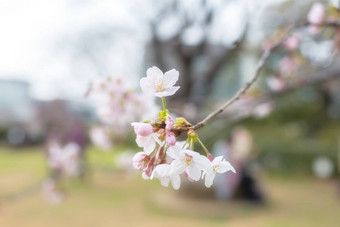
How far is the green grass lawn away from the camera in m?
4.39

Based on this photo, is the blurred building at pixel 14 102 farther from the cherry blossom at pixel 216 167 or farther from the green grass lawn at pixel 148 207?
the cherry blossom at pixel 216 167

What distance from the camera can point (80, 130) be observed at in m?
6.84

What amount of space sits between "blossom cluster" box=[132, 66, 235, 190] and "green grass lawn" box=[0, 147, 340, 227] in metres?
2.74

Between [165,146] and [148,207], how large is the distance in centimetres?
460

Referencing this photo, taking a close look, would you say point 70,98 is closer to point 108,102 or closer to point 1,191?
point 1,191

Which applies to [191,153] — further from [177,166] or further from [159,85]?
[159,85]

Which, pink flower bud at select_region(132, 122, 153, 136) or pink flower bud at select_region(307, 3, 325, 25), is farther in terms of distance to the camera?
pink flower bud at select_region(307, 3, 325, 25)

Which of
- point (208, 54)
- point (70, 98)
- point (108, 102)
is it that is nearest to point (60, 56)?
point (70, 98)

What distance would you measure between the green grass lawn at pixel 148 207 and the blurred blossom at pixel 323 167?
807 millimetres

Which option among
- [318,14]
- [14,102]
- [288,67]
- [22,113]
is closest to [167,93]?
[318,14]

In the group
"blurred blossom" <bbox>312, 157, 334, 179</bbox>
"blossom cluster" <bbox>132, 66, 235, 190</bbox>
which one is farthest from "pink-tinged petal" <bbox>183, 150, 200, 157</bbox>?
"blurred blossom" <bbox>312, 157, 334, 179</bbox>

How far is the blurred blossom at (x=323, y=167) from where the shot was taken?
8.11 metres

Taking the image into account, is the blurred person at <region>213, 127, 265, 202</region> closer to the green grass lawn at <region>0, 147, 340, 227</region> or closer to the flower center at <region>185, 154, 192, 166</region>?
the green grass lawn at <region>0, 147, 340, 227</region>

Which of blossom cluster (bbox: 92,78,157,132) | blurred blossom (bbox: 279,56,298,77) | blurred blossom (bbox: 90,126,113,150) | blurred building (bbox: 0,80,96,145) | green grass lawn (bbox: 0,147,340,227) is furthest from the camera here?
blurred building (bbox: 0,80,96,145)
